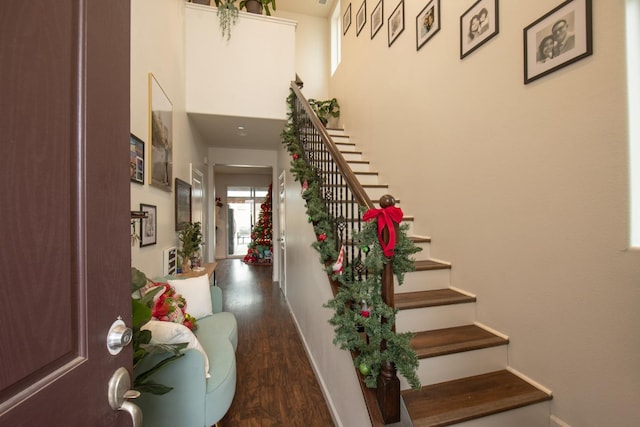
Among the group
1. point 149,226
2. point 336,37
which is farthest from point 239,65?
point 336,37

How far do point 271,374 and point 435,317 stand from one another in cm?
154

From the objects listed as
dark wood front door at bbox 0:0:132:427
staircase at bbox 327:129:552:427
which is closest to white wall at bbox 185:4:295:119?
staircase at bbox 327:129:552:427

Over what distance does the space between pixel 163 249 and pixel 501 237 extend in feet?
9.16

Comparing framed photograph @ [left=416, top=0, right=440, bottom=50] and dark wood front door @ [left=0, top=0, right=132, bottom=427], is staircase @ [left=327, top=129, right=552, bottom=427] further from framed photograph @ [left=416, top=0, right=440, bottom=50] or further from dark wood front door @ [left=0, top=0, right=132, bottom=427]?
framed photograph @ [left=416, top=0, right=440, bottom=50]

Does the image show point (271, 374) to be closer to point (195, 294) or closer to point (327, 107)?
point (195, 294)

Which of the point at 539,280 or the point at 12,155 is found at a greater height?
the point at 12,155

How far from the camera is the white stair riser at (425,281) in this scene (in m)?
2.10

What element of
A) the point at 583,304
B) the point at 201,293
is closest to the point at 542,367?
the point at 583,304

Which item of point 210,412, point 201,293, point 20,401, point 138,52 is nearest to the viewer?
point 20,401

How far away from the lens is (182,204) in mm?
3174

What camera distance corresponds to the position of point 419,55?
105 inches

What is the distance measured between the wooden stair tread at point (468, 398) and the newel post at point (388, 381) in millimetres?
167

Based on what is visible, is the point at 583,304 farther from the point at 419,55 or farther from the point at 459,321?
the point at 419,55

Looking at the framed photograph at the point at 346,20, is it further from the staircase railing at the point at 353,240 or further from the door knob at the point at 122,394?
the door knob at the point at 122,394
